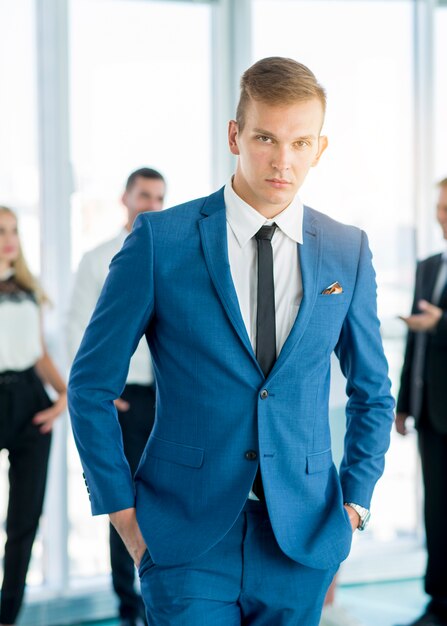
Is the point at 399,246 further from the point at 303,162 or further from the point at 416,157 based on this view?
the point at 303,162

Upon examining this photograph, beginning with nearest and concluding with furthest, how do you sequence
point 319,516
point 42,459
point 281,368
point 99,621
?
point 281,368 → point 319,516 → point 42,459 → point 99,621

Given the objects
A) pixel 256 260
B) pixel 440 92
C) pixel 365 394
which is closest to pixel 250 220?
pixel 256 260

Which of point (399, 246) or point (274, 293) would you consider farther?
point (399, 246)

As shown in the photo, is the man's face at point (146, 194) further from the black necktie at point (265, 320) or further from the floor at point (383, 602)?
the black necktie at point (265, 320)

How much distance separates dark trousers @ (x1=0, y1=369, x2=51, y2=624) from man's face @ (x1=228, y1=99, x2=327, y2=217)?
6.80ft

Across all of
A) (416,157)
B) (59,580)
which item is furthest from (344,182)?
(59,580)

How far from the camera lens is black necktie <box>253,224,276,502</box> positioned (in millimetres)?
1611

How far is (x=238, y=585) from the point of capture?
1.60 m

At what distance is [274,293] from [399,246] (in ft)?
10.2

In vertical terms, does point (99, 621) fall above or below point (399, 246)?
below

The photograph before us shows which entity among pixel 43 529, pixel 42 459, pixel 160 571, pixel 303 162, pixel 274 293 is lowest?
pixel 43 529

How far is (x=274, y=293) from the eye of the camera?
1645 millimetres

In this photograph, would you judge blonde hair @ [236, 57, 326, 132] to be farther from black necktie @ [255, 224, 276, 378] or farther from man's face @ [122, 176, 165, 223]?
man's face @ [122, 176, 165, 223]

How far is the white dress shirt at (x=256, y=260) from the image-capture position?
1634 mm
